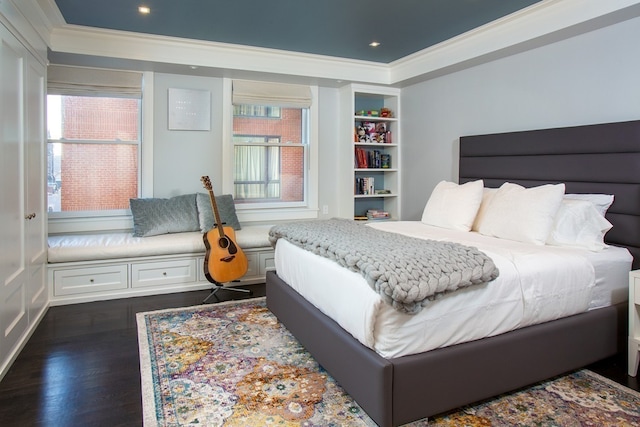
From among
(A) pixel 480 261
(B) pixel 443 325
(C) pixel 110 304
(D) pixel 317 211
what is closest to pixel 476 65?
(D) pixel 317 211

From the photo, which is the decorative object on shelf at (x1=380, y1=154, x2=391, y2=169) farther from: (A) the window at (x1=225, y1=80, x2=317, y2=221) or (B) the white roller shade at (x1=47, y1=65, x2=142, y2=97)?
(B) the white roller shade at (x1=47, y1=65, x2=142, y2=97)

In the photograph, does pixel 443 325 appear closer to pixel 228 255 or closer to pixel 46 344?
pixel 228 255

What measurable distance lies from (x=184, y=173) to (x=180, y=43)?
1316 millimetres

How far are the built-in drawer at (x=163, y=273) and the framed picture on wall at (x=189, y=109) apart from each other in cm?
148

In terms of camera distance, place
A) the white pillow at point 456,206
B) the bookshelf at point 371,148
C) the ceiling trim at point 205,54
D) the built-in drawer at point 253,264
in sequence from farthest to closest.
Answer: the bookshelf at point 371,148 → the built-in drawer at point 253,264 → the ceiling trim at point 205,54 → the white pillow at point 456,206

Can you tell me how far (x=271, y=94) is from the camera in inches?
191

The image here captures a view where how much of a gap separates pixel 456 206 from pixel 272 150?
95.6 inches

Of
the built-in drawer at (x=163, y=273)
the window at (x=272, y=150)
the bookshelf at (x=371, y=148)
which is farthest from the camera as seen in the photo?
the bookshelf at (x=371, y=148)

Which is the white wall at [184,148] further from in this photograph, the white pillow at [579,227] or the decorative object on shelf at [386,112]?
the white pillow at [579,227]

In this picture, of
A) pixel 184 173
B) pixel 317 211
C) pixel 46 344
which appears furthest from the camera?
pixel 317 211

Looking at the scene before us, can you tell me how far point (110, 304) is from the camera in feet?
12.0

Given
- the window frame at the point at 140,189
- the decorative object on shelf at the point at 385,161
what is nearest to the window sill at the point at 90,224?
the window frame at the point at 140,189

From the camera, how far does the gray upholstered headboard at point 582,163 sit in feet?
9.20

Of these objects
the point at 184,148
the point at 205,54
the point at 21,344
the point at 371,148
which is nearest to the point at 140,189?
the point at 184,148
